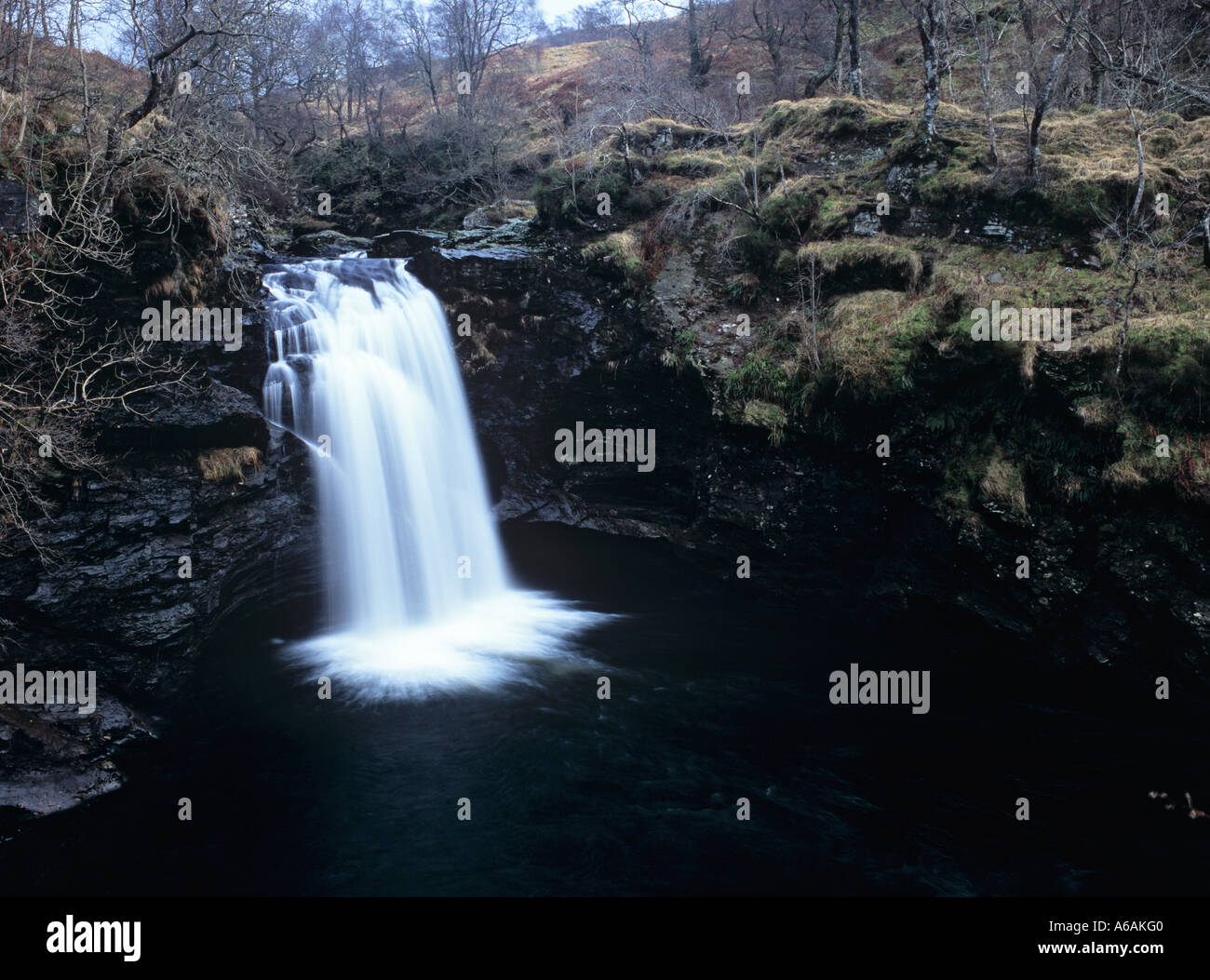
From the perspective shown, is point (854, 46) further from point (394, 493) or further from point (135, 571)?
point (135, 571)

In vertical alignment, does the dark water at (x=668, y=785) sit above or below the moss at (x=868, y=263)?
below

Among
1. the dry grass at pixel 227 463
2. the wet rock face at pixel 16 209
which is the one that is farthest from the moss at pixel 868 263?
the wet rock face at pixel 16 209

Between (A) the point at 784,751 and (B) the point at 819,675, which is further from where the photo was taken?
(B) the point at 819,675

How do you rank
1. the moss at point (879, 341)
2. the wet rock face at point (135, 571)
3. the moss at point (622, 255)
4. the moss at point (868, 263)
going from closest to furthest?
the wet rock face at point (135, 571) → the moss at point (879, 341) → the moss at point (868, 263) → the moss at point (622, 255)

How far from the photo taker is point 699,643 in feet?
37.2

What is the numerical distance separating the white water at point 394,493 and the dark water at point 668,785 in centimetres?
123

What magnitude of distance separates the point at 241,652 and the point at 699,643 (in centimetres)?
744

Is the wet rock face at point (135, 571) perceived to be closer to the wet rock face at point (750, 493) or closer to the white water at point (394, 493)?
the white water at point (394, 493)

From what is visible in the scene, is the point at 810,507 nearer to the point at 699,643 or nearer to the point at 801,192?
the point at 699,643

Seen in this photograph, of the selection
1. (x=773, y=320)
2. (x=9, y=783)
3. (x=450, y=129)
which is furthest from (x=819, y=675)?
(x=450, y=129)

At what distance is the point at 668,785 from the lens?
8031 mm

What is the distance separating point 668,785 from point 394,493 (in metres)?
7.18

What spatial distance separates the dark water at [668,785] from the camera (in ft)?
22.1

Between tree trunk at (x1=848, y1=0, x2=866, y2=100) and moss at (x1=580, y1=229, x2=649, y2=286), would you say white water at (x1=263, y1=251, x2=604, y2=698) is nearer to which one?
moss at (x1=580, y1=229, x2=649, y2=286)
